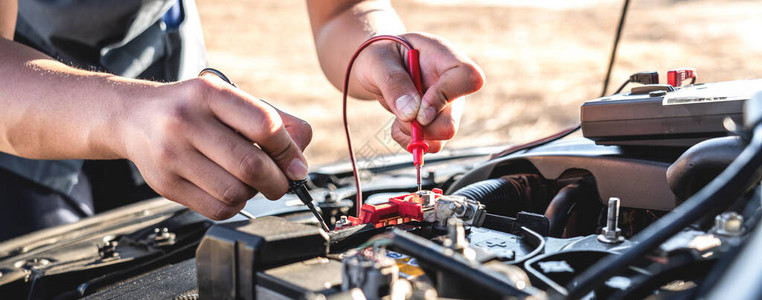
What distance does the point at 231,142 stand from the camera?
2.46ft

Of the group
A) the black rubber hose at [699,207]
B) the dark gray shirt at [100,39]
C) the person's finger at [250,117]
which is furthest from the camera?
the dark gray shirt at [100,39]

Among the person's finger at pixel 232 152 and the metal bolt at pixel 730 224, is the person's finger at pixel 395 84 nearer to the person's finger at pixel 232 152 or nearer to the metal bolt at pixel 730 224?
the person's finger at pixel 232 152

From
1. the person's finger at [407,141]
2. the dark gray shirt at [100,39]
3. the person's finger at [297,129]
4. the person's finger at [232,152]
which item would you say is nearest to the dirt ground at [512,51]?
the dark gray shirt at [100,39]

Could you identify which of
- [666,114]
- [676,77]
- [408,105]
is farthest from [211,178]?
[676,77]

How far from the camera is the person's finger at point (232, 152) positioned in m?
0.75

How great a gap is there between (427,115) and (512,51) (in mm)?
8537

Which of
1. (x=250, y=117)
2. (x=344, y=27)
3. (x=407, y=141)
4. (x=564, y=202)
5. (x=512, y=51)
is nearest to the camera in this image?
(x=250, y=117)

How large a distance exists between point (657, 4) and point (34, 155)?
42.8 ft

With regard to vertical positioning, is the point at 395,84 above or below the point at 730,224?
above

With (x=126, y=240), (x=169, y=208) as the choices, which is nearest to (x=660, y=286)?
(x=126, y=240)

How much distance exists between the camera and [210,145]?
0.75 m

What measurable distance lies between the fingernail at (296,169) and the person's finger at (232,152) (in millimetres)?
40

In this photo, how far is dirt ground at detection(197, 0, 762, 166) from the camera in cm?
582

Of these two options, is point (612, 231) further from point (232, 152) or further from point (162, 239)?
point (162, 239)
